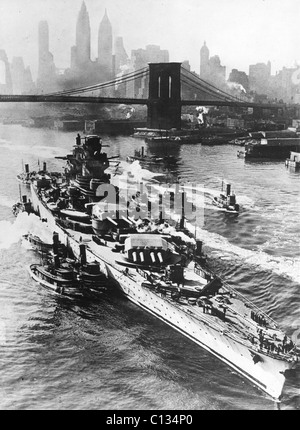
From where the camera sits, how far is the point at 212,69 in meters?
125

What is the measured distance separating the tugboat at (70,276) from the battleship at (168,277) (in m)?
0.57

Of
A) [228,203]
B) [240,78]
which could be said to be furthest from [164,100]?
[228,203]

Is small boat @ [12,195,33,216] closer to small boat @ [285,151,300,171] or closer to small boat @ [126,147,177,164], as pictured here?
small boat @ [126,147,177,164]

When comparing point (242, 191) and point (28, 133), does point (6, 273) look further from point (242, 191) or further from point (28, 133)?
point (28, 133)

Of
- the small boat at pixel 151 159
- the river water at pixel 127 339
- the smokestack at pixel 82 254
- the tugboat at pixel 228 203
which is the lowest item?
the river water at pixel 127 339

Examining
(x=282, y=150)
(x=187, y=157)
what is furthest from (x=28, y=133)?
(x=282, y=150)

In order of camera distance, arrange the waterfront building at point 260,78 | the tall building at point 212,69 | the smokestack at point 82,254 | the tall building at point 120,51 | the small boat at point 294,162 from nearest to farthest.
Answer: the smokestack at point 82,254, the tall building at point 120,51, the small boat at point 294,162, the tall building at point 212,69, the waterfront building at point 260,78

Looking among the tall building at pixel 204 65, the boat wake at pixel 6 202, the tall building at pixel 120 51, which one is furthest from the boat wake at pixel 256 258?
the tall building at pixel 204 65

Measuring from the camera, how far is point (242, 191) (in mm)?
44312

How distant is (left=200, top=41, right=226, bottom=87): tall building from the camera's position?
118312 millimetres

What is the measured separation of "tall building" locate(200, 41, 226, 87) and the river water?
92146mm

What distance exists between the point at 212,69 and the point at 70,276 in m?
113

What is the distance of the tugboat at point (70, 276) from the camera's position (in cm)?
2159

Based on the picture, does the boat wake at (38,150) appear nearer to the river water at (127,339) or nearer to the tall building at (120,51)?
the tall building at (120,51)
